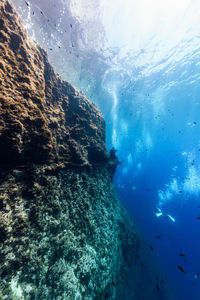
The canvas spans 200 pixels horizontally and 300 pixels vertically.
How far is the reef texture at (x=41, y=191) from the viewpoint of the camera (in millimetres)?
2527

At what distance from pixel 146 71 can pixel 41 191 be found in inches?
705

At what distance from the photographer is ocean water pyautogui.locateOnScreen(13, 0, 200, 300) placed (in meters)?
9.38

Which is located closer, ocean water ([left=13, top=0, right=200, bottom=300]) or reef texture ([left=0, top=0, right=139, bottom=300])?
reef texture ([left=0, top=0, right=139, bottom=300])

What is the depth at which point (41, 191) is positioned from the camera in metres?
3.26

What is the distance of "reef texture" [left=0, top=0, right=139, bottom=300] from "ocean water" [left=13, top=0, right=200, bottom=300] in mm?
3024

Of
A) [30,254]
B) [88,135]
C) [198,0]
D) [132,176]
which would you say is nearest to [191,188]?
[132,176]

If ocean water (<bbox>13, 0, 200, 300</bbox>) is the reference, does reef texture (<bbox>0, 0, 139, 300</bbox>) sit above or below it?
below

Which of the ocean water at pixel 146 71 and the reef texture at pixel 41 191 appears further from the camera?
the ocean water at pixel 146 71

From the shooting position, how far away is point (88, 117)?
5918 millimetres

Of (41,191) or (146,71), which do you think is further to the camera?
(146,71)

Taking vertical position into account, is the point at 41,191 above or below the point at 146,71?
below

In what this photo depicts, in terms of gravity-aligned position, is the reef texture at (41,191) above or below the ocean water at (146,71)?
below

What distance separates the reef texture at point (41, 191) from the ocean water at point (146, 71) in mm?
3024

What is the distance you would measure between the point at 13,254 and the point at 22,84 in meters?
3.49
